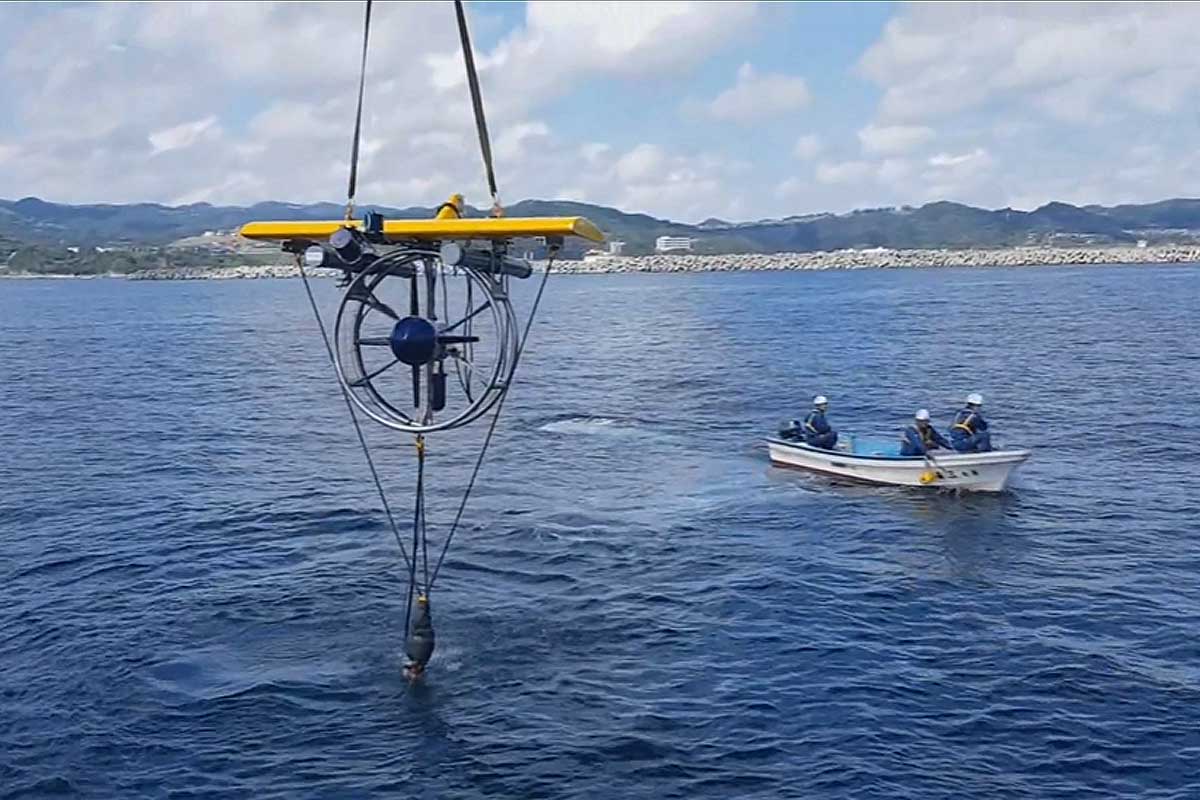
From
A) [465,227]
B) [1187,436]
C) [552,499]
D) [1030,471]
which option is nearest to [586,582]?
[552,499]

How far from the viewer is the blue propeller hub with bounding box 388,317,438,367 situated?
15602mm

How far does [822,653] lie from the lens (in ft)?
78.3

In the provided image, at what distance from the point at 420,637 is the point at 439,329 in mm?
7398

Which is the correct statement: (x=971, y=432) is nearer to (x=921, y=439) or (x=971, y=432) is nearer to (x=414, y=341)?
(x=921, y=439)

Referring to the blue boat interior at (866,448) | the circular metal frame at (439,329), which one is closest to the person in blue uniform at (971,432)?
the blue boat interior at (866,448)

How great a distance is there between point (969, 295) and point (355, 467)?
122290 millimetres

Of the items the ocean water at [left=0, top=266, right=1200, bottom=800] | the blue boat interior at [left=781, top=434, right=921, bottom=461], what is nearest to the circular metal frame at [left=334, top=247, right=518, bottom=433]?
the ocean water at [left=0, top=266, right=1200, bottom=800]

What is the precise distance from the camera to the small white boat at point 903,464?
35719 mm

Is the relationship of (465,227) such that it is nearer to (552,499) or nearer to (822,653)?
(822,653)

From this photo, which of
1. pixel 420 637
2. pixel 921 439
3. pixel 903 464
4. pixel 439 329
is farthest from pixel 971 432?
pixel 439 329

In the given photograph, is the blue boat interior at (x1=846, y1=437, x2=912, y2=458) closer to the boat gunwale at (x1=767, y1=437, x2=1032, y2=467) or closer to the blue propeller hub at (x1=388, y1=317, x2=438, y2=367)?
the boat gunwale at (x1=767, y1=437, x2=1032, y2=467)

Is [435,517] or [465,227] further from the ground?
[465,227]

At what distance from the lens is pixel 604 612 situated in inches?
1026

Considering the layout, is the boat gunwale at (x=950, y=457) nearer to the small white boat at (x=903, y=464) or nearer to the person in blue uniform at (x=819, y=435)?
the small white boat at (x=903, y=464)
